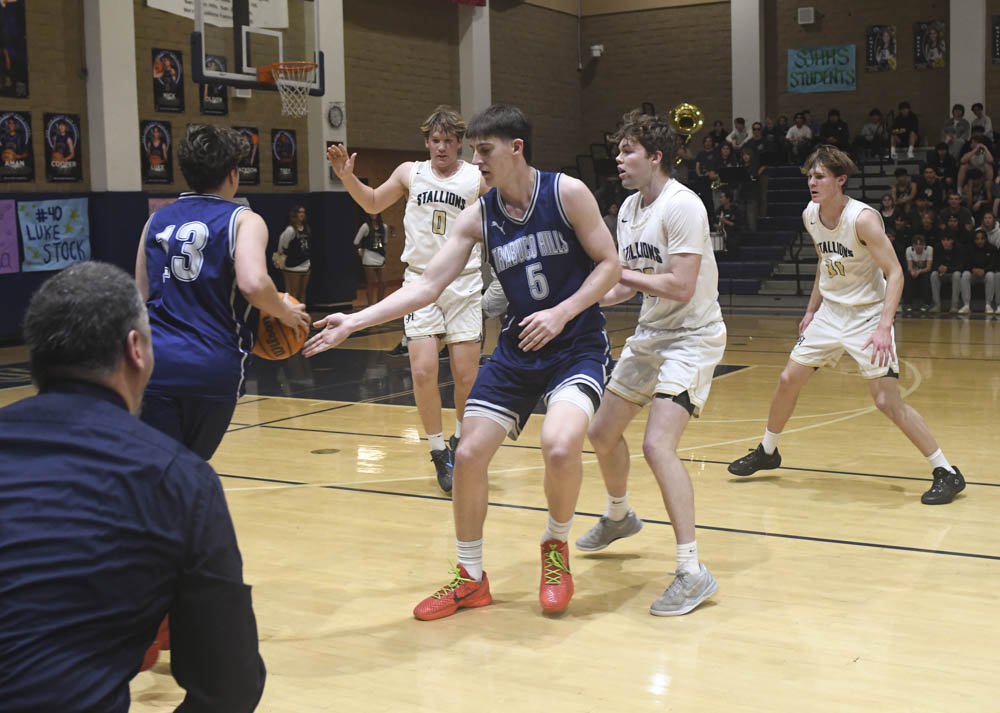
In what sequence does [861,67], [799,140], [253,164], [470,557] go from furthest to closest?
1. [861,67]
2. [799,140]
3. [253,164]
4. [470,557]

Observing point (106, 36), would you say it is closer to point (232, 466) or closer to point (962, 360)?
point (232, 466)

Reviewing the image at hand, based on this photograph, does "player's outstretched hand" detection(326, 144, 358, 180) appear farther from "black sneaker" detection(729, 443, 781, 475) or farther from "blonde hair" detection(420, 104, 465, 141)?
"black sneaker" detection(729, 443, 781, 475)

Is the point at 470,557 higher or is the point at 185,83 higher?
the point at 185,83

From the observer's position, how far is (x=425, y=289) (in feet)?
13.4

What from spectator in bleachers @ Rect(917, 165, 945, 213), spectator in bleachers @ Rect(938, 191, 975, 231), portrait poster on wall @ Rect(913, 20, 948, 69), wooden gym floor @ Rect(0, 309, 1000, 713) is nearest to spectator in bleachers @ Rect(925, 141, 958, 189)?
spectator in bleachers @ Rect(917, 165, 945, 213)

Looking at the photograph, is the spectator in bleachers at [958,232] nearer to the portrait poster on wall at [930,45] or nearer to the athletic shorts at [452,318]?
the portrait poster on wall at [930,45]

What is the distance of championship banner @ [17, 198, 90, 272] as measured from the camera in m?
13.4

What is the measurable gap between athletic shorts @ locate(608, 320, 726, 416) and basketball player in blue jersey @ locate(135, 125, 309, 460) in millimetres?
1402

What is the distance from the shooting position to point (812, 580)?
4.38m

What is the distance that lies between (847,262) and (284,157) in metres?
13.0

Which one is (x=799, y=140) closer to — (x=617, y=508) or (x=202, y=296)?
(x=617, y=508)

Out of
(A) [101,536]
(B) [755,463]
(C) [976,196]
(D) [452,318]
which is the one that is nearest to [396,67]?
(C) [976,196]

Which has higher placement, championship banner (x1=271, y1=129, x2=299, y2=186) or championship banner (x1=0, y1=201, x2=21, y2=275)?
championship banner (x1=271, y1=129, x2=299, y2=186)

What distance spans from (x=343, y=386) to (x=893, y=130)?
44.6 feet
